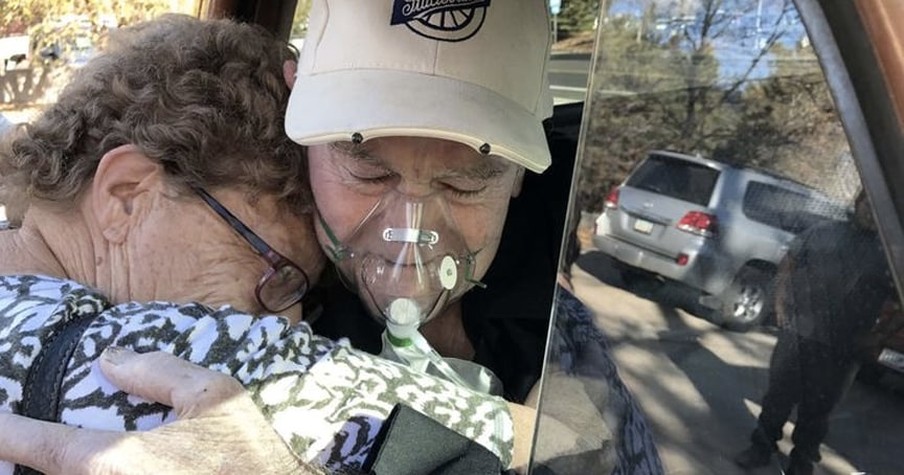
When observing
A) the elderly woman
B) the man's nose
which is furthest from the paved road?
the man's nose

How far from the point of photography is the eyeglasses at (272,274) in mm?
1618

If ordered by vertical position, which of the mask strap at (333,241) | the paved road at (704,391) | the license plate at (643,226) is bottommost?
the mask strap at (333,241)

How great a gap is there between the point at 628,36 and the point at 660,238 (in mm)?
321

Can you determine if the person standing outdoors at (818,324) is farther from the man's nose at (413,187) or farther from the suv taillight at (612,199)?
the man's nose at (413,187)

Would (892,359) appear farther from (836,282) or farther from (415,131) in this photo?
(415,131)

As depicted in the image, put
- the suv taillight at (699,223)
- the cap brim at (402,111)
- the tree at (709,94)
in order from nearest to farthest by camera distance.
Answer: the tree at (709,94)
the suv taillight at (699,223)
the cap brim at (402,111)

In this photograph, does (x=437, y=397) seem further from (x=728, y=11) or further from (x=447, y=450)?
(x=728, y=11)

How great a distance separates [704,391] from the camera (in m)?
0.96

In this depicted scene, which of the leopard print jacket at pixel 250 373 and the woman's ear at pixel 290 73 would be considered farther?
the woman's ear at pixel 290 73

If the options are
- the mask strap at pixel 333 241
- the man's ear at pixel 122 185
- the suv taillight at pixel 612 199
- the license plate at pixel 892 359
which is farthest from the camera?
the mask strap at pixel 333 241

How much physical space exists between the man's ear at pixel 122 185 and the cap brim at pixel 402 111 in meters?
0.29

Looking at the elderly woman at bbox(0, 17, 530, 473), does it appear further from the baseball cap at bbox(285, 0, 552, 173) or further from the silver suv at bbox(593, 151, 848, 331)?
the silver suv at bbox(593, 151, 848, 331)

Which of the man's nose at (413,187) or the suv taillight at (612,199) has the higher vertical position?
the suv taillight at (612,199)

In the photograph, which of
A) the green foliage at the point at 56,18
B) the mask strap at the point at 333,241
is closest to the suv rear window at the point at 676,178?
the mask strap at the point at 333,241
